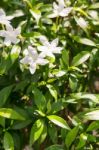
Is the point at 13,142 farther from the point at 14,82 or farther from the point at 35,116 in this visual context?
the point at 14,82

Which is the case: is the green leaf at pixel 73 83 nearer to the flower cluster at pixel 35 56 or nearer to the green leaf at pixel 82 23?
the flower cluster at pixel 35 56

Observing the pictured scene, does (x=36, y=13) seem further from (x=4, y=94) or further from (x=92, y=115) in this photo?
(x=92, y=115)

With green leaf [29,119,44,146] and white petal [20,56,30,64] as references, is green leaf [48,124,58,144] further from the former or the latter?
white petal [20,56,30,64]

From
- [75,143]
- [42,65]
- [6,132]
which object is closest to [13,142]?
[6,132]

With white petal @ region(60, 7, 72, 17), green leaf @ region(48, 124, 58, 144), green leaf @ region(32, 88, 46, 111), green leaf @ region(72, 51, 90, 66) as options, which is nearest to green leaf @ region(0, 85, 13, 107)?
green leaf @ region(32, 88, 46, 111)

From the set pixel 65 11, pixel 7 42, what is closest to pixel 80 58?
pixel 65 11

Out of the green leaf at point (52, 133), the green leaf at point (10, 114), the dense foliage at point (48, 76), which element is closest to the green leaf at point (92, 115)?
the dense foliage at point (48, 76)
